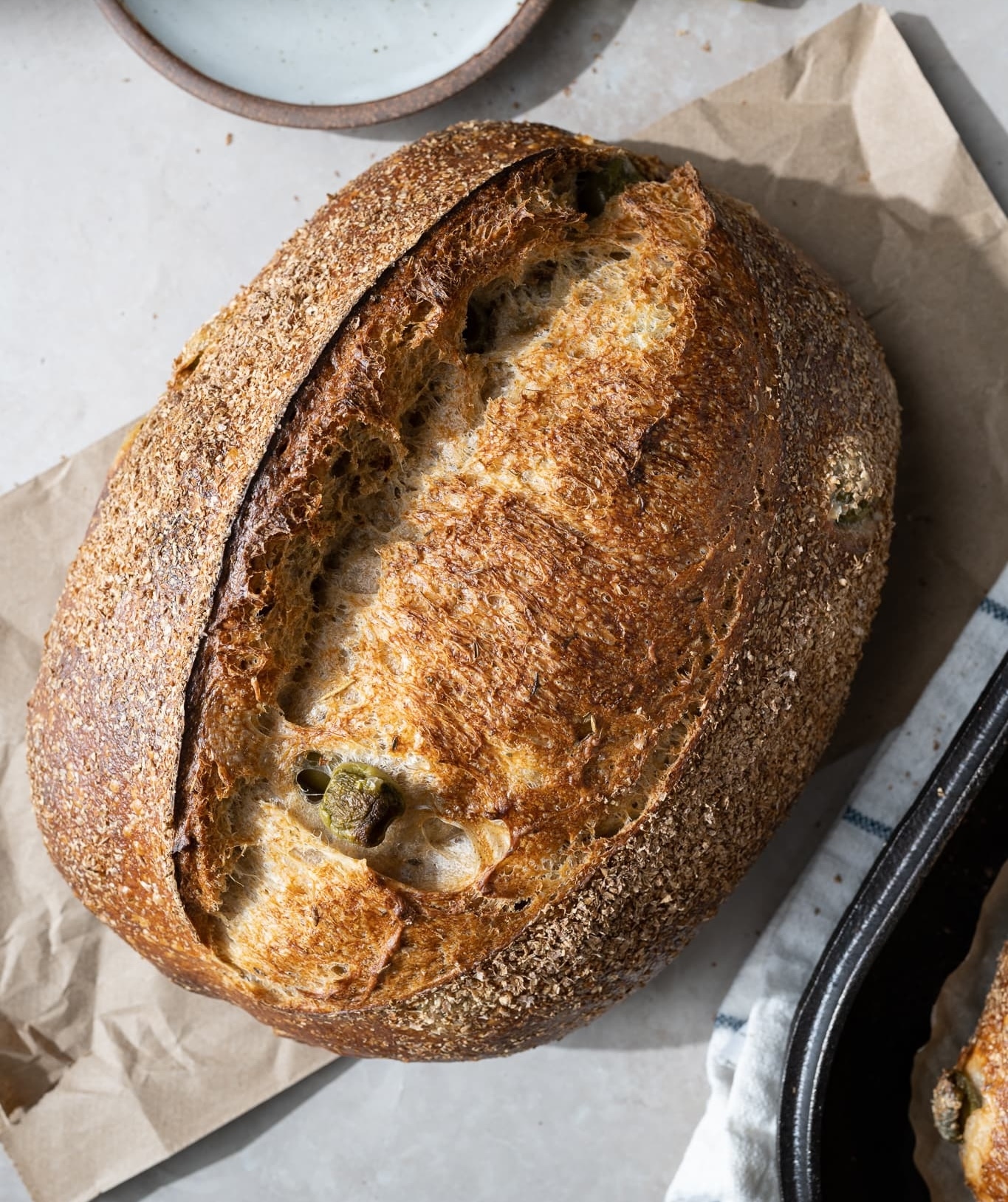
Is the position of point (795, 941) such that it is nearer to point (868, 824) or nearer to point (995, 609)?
point (868, 824)

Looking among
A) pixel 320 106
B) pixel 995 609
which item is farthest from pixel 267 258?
pixel 995 609

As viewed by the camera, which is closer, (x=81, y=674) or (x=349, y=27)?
(x=81, y=674)

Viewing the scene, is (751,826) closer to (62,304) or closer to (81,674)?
(81,674)

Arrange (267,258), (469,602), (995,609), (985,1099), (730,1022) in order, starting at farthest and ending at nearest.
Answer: (267,258) → (730,1022) → (995,609) → (985,1099) → (469,602)

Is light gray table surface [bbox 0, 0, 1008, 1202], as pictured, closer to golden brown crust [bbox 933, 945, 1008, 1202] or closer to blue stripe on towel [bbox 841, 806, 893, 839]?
blue stripe on towel [bbox 841, 806, 893, 839]

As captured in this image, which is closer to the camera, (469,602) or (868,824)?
(469,602)

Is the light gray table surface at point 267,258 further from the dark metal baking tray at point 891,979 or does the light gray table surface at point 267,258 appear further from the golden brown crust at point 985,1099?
the golden brown crust at point 985,1099

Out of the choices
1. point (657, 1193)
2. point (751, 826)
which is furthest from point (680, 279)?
point (657, 1193)
